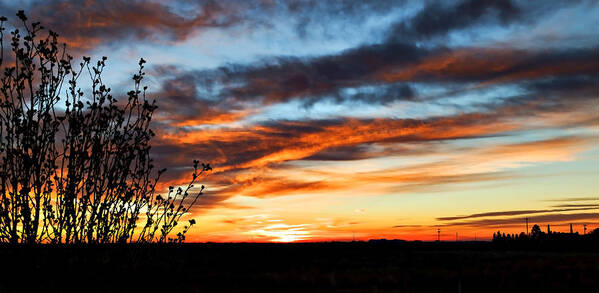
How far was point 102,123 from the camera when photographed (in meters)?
12.0

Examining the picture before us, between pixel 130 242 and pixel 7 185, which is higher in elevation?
pixel 7 185

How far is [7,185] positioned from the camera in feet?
36.6

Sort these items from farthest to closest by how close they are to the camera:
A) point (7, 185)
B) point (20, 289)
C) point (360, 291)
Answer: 1. point (7, 185)
2. point (20, 289)
3. point (360, 291)

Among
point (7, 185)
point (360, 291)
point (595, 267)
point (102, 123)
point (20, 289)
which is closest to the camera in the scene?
point (360, 291)

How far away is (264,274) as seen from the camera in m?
8.52

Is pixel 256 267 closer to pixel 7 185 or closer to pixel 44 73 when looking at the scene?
pixel 7 185

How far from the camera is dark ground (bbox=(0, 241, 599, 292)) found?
7.43 metres

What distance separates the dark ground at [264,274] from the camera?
7.43m

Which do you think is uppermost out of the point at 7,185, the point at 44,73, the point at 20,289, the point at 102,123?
the point at 44,73

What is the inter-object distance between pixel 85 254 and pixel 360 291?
6.44m

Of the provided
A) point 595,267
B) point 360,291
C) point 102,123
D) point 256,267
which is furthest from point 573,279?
point 102,123

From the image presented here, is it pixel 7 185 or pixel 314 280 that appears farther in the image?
pixel 7 185

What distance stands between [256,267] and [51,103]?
6.23 meters

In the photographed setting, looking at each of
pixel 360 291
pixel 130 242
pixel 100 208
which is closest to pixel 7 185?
pixel 100 208
